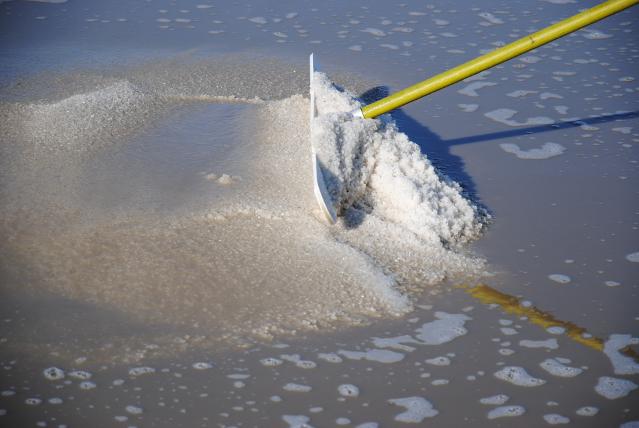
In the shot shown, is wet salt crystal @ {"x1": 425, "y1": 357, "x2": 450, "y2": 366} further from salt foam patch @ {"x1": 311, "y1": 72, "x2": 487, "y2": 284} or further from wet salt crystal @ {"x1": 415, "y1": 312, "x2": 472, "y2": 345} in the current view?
salt foam patch @ {"x1": 311, "y1": 72, "x2": 487, "y2": 284}

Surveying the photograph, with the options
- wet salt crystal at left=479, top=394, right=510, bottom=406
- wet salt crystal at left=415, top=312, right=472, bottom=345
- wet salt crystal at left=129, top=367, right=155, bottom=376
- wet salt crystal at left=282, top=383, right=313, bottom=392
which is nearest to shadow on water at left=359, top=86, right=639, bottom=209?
wet salt crystal at left=415, top=312, right=472, bottom=345

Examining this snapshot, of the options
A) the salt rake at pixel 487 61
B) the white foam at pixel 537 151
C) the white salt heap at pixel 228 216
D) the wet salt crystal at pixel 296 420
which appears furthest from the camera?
the white foam at pixel 537 151

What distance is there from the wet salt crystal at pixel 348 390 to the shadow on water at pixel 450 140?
1.19 m

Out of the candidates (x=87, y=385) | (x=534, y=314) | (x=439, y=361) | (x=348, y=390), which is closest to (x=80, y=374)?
(x=87, y=385)

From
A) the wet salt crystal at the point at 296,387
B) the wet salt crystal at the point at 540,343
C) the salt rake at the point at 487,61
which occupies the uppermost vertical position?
the salt rake at the point at 487,61

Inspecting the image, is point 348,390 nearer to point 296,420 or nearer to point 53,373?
point 296,420

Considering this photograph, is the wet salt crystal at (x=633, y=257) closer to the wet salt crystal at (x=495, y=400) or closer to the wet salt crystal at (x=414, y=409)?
the wet salt crystal at (x=495, y=400)

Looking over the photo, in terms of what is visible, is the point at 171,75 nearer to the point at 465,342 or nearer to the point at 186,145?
the point at 186,145

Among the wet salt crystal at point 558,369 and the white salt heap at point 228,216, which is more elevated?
the white salt heap at point 228,216

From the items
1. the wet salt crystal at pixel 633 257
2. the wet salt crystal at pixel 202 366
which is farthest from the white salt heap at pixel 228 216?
the wet salt crystal at pixel 633 257

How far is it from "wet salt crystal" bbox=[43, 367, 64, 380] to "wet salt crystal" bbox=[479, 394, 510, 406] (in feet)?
3.56

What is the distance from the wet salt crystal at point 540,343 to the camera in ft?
6.50

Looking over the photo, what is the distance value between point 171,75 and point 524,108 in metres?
1.92

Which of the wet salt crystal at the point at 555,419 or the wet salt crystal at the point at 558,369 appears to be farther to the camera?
the wet salt crystal at the point at 558,369
